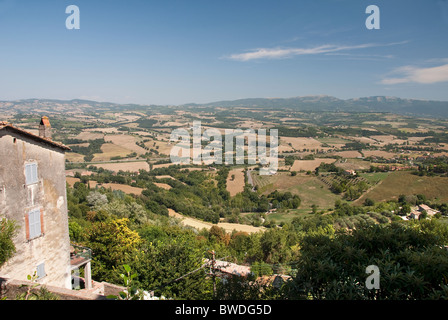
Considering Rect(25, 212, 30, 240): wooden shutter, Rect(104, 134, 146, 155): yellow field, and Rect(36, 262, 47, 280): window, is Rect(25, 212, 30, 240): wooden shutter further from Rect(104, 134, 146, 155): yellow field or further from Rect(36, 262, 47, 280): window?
Rect(104, 134, 146, 155): yellow field

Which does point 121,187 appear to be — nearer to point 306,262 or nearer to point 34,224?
point 34,224

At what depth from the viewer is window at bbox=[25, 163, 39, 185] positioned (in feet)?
28.2

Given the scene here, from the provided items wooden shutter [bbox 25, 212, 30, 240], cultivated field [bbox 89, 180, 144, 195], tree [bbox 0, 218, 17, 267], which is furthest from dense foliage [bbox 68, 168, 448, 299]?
cultivated field [bbox 89, 180, 144, 195]

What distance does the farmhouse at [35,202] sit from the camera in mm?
8133

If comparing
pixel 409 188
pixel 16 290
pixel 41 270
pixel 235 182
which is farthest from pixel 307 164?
pixel 16 290

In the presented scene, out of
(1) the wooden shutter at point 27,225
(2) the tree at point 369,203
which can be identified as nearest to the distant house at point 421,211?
(2) the tree at point 369,203

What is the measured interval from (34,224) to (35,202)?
0.67 m

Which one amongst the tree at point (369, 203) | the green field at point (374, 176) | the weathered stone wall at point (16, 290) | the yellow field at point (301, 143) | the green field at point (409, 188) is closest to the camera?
the weathered stone wall at point (16, 290)

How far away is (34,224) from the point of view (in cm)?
891

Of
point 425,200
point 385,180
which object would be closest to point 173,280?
point 425,200

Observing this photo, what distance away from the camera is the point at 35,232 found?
353 inches

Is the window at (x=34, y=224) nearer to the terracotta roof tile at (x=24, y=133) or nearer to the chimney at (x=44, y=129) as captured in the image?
the terracotta roof tile at (x=24, y=133)
